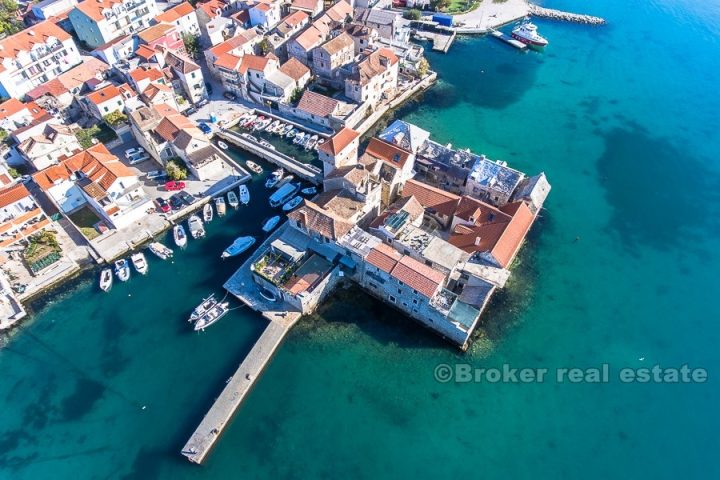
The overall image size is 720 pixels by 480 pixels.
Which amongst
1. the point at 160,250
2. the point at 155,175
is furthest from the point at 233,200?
the point at 155,175

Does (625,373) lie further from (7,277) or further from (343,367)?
(7,277)

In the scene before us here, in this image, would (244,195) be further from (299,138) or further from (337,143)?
(337,143)

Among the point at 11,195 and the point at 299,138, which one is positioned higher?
the point at 11,195

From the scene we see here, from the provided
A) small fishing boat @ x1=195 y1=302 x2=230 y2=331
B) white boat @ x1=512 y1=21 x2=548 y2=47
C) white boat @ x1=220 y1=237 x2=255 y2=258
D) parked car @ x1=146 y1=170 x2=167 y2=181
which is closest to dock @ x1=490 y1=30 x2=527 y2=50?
white boat @ x1=512 y1=21 x2=548 y2=47

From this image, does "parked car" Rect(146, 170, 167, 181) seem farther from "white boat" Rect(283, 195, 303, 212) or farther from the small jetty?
the small jetty

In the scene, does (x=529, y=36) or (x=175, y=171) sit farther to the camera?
(x=529, y=36)
